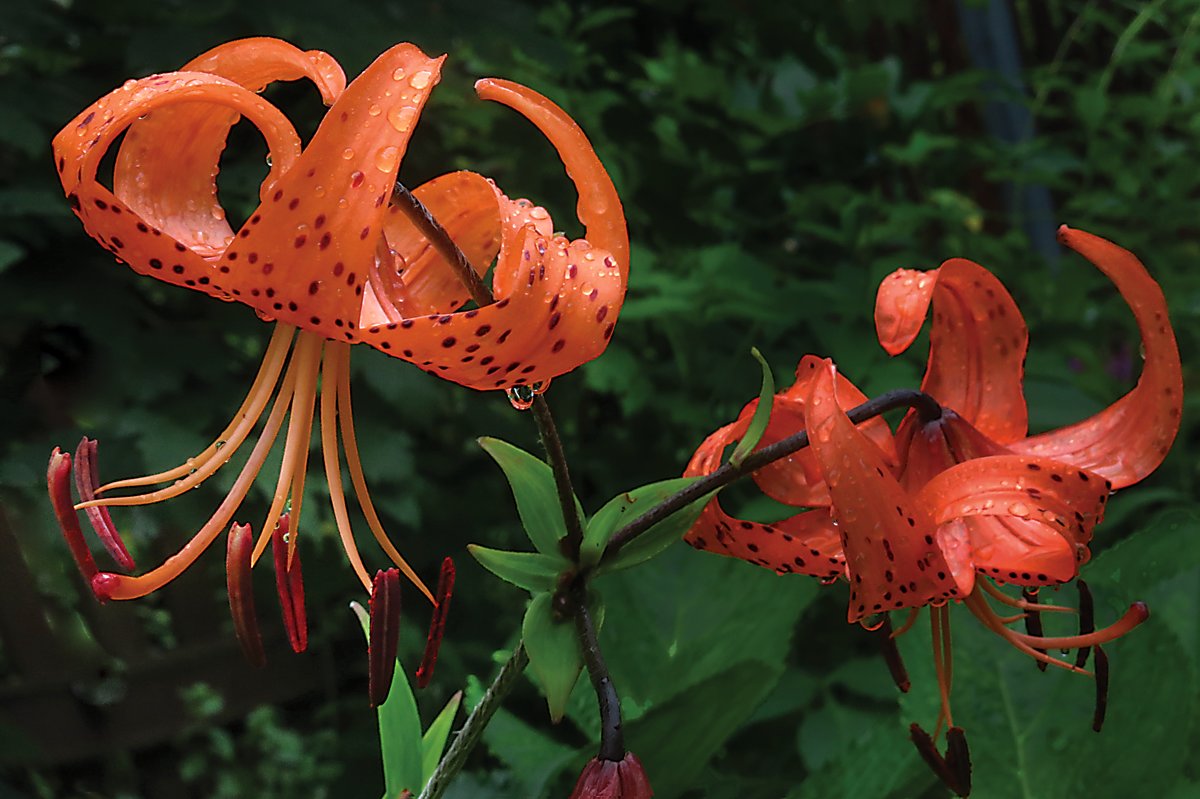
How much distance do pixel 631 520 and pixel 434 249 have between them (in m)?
0.18

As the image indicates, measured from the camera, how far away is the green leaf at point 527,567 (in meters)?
0.54

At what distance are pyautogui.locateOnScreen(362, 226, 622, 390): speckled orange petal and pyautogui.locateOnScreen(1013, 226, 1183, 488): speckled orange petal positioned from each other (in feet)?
0.86

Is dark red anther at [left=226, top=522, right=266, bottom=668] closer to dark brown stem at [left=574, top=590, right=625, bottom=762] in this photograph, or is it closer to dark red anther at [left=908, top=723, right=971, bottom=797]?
dark brown stem at [left=574, top=590, right=625, bottom=762]

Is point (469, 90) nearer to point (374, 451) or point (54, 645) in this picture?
point (374, 451)

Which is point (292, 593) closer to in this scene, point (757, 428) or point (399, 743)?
point (399, 743)

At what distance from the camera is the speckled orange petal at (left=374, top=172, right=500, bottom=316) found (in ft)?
1.90

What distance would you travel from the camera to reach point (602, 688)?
0.50 meters

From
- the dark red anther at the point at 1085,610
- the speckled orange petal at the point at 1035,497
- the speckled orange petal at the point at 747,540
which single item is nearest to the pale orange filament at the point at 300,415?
the speckled orange petal at the point at 747,540

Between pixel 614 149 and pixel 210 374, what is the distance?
2.28ft

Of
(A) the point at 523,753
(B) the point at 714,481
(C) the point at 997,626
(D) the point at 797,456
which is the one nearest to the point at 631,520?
(B) the point at 714,481

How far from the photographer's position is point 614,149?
63.5 inches

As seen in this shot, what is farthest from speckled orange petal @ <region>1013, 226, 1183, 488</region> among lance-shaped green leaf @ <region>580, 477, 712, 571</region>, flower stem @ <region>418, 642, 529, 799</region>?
flower stem @ <region>418, 642, 529, 799</region>

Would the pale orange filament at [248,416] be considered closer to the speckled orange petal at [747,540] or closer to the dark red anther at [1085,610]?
the speckled orange petal at [747,540]

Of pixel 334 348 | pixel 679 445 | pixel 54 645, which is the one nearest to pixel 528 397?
pixel 334 348
